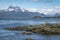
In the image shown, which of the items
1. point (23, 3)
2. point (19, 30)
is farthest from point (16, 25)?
point (23, 3)

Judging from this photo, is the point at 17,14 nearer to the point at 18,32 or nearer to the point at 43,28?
the point at 18,32

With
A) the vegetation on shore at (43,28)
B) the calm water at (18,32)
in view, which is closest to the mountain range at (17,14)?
the calm water at (18,32)

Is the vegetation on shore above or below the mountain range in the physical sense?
below

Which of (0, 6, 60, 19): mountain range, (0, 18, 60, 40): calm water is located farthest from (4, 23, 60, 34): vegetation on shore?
(0, 6, 60, 19): mountain range

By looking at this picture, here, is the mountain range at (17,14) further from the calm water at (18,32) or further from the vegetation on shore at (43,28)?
the vegetation on shore at (43,28)

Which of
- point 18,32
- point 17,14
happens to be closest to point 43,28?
point 18,32

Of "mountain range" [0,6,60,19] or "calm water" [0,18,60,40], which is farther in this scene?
"mountain range" [0,6,60,19]

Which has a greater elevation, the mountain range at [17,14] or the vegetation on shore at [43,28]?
the mountain range at [17,14]

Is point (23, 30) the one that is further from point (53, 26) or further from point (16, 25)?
point (53, 26)

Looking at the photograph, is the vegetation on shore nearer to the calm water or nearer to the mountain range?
the calm water

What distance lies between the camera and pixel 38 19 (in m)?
3.31

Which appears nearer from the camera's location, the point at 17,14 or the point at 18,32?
the point at 18,32

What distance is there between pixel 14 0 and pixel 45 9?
0.77 m

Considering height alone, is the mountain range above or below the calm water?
above
